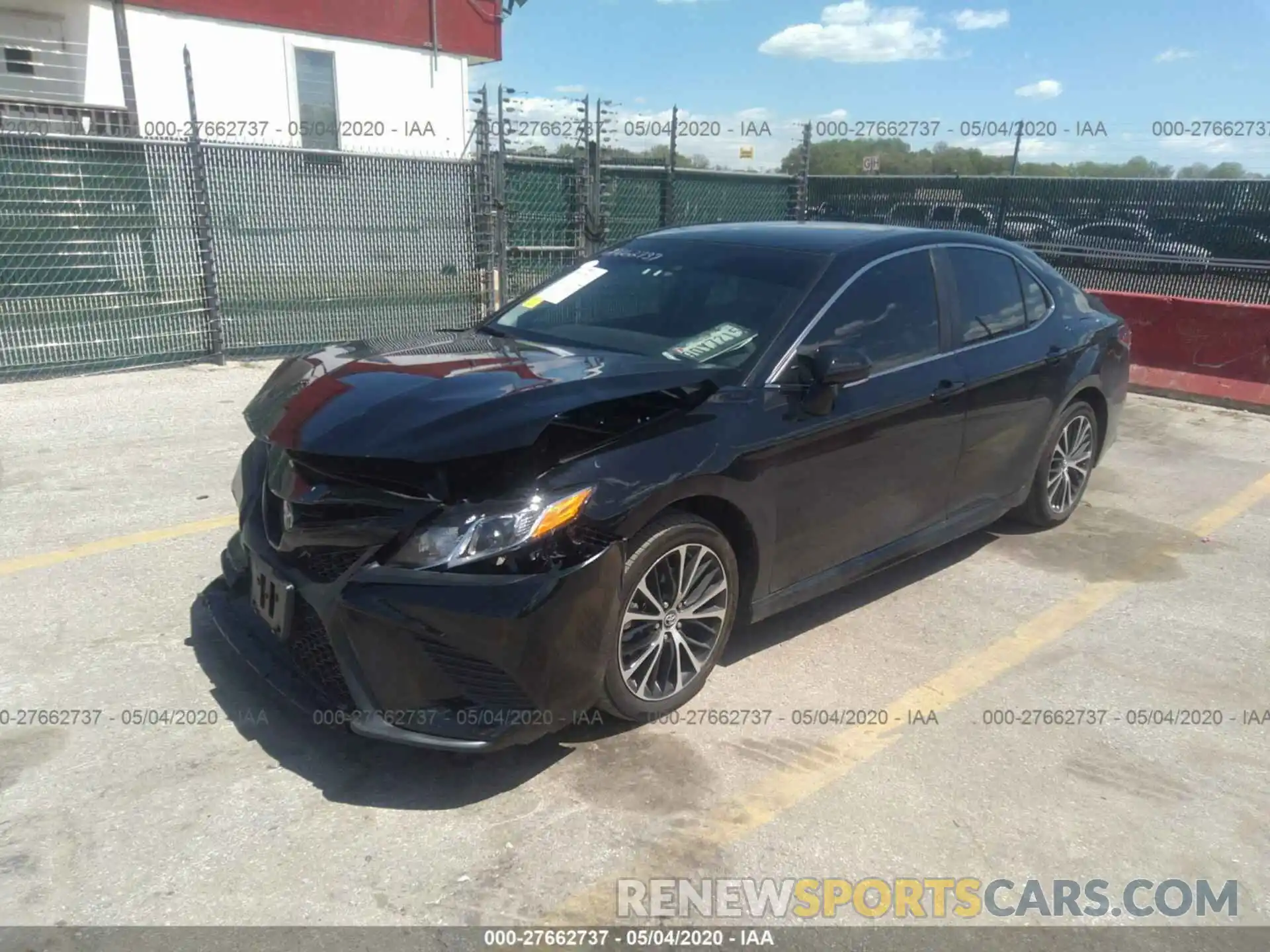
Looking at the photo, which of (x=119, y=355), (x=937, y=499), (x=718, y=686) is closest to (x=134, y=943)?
(x=718, y=686)

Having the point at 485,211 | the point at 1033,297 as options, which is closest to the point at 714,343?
the point at 1033,297

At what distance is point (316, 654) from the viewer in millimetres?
2979

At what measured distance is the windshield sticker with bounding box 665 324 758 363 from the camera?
3.72 metres

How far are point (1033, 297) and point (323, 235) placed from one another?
700 centimetres

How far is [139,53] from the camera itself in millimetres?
16031

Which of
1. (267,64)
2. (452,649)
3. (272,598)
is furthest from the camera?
(267,64)

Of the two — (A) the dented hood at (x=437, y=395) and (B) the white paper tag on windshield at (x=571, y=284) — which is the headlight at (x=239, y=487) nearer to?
(A) the dented hood at (x=437, y=395)

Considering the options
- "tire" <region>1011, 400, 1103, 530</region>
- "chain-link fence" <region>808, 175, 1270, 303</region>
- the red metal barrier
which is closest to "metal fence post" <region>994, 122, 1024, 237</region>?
"chain-link fence" <region>808, 175, 1270, 303</region>

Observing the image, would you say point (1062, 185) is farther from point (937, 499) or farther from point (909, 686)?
point (909, 686)

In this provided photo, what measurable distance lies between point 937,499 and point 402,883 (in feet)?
9.53

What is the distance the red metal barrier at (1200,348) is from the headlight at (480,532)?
8.40 m

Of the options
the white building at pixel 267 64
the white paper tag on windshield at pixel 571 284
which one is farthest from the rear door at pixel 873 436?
the white building at pixel 267 64

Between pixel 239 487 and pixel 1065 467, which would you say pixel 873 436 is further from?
pixel 239 487

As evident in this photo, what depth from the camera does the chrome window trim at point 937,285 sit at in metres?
3.67
